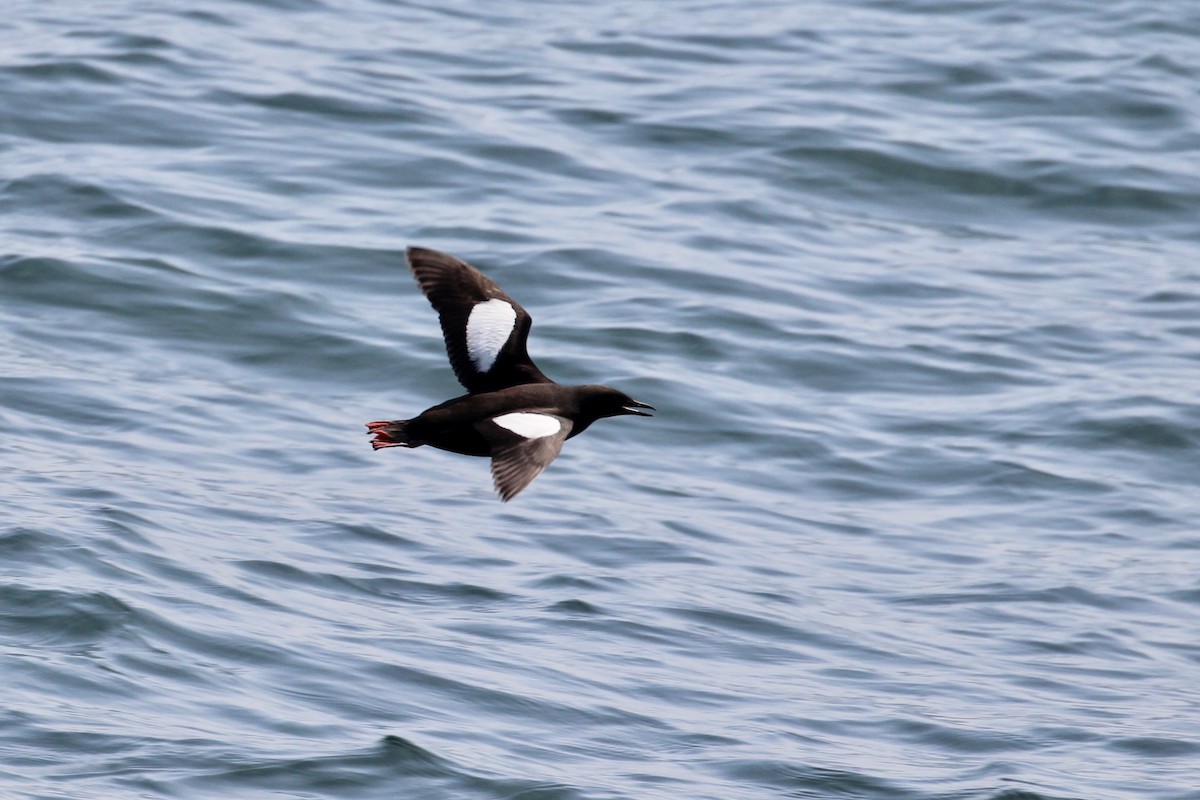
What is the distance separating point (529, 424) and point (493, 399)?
32 centimetres

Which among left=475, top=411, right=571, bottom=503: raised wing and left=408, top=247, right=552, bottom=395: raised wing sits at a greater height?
left=408, top=247, right=552, bottom=395: raised wing

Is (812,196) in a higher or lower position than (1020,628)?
higher

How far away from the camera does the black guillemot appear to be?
5.98 meters

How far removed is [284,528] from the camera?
29.1ft

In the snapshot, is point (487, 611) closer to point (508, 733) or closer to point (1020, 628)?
point (508, 733)

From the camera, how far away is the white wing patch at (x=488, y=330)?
7.02 m

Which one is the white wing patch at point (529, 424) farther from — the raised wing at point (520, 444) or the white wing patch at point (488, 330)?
the white wing patch at point (488, 330)

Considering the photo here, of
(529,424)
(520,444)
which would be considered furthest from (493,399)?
(520,444)

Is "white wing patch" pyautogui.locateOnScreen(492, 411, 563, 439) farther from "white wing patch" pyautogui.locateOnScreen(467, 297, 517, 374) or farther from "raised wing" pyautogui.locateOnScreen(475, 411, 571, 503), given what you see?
"white wing patch" pyautogui.locateOnScreen(467, 297, 517, 374)

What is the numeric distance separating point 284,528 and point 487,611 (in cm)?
113

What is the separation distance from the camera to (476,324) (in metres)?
7.07

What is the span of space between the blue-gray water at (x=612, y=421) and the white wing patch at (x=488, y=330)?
4.35ft

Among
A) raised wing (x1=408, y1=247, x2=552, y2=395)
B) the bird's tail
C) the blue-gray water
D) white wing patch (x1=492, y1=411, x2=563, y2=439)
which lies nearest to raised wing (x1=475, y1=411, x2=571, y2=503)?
white wing patch (x1=492, y1=411, x2=563, y2=439)

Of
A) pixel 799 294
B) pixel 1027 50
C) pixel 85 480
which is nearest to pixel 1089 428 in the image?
pixel 799 294
